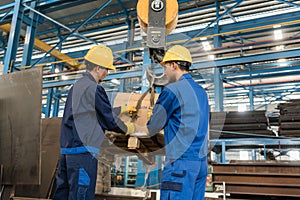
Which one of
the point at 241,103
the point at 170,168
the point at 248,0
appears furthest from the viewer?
the point at 241,103

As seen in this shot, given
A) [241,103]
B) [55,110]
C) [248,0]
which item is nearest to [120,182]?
[55,110]

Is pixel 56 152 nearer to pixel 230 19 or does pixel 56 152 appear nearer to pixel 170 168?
pixel 170 168

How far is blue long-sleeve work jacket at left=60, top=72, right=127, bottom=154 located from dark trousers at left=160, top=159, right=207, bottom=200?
0.57 meters

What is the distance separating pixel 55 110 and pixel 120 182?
213 inches

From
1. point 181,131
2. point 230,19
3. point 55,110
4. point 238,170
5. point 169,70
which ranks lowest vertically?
point 238,170

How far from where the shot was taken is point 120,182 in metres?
8.58

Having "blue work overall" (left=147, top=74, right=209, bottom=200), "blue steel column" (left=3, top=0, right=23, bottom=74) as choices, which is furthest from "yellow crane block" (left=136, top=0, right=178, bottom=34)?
"blue steel column" (left=3, top=0, right=23, bottom=74)

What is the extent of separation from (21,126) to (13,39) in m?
3.78

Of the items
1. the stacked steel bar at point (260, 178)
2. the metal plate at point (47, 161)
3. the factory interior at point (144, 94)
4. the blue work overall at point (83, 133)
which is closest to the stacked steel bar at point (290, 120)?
the factory interior at point (144, 94)

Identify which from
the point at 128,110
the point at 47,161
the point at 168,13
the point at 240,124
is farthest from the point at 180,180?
the point at 240,124

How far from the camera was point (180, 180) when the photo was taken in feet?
5.89

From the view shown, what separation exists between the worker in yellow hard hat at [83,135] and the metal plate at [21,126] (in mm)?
340

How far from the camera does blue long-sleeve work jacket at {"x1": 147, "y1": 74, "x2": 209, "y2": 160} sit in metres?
1.97

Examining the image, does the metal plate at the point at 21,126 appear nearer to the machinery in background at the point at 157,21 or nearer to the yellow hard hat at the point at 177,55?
the machinery in background at the point at 157,21
